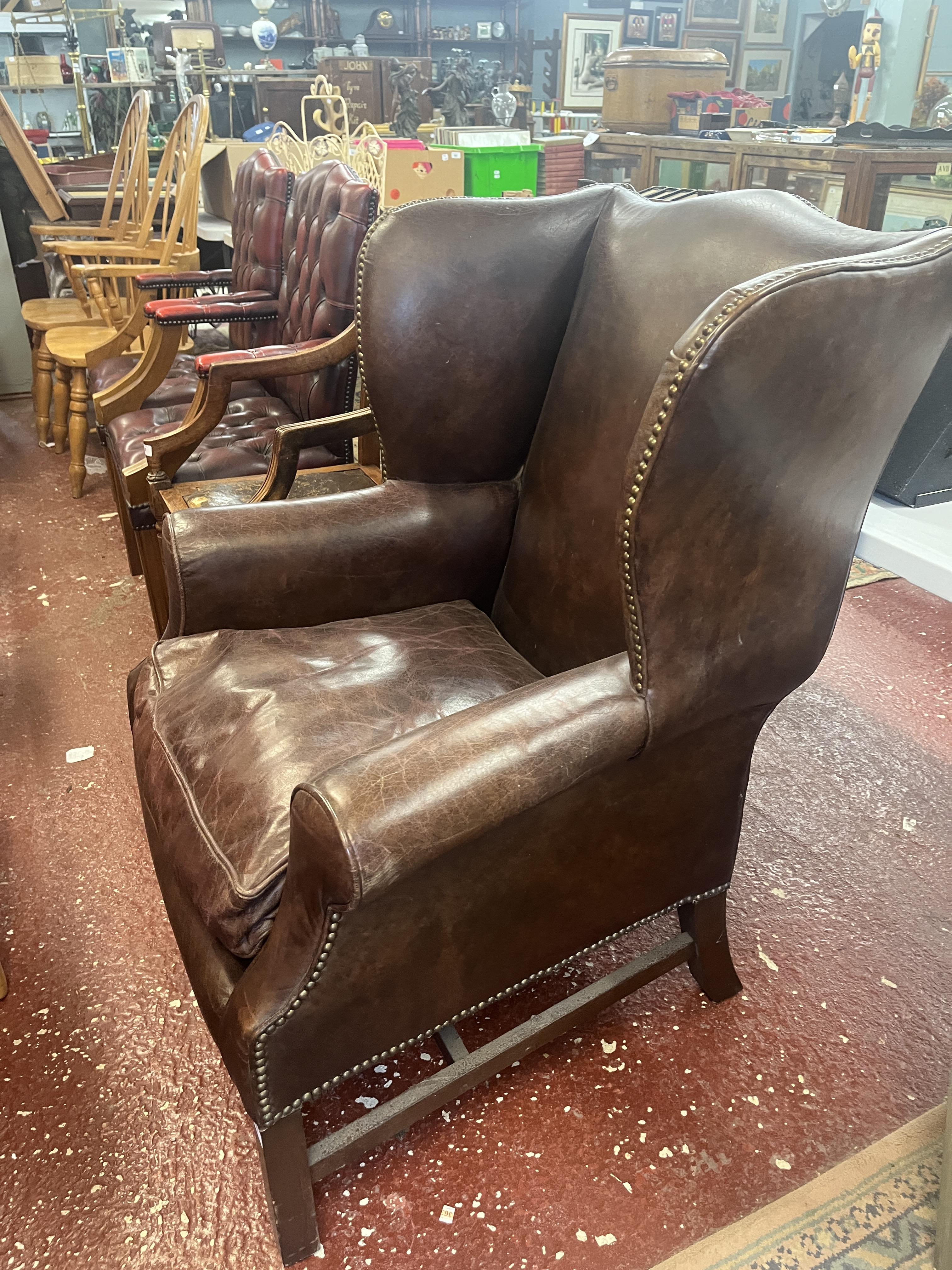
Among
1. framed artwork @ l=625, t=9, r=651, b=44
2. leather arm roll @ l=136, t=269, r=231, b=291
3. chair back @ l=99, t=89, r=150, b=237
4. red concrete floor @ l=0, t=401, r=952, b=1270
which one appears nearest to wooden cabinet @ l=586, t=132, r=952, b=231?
red concrete floor @ l=0, t=401, r=952, b=1270

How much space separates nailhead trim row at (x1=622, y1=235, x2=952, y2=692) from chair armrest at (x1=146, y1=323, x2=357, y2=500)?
1252mm

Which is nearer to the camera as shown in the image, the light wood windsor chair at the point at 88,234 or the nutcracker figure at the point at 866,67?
the light wood windsor chair at the point at 88,234

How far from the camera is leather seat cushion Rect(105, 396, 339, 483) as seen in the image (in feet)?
6.80

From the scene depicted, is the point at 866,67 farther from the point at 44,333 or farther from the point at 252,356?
the point at 44,333

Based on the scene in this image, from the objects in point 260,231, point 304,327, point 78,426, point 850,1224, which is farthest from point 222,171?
point 850,1224

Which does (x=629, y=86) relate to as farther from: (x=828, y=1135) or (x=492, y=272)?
(x=828, y=1135)

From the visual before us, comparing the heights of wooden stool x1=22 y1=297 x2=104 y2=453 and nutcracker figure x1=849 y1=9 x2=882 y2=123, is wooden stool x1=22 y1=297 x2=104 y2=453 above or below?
below

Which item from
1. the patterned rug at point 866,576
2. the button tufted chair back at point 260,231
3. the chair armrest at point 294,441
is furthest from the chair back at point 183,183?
the patterned rug at point 866,576

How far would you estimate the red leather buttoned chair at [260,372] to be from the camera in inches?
76.5

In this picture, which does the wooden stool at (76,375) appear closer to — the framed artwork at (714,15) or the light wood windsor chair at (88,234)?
the light wood windsor chair at (88,234)

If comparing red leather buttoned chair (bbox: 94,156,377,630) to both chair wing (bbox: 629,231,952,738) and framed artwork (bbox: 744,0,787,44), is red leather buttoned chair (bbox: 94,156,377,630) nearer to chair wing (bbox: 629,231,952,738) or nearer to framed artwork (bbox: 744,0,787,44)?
chair wing (bbox: 629,231,952,738)

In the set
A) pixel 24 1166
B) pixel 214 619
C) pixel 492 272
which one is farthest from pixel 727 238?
pixel 24 1166

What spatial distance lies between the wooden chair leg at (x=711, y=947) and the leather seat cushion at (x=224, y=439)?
1272mm

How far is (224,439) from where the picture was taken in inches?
88.0
